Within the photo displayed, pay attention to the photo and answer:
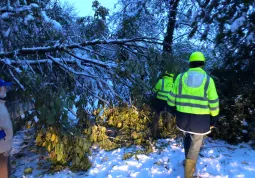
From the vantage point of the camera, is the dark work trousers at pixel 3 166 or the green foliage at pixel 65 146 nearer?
the dark work trousers at pixel 3 166

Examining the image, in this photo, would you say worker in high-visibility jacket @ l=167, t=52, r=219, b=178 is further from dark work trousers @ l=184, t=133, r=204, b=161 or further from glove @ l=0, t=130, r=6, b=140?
glove @ l=0, t=130, r=6, b=140

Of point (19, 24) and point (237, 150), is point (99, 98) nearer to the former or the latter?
point (19, 24)

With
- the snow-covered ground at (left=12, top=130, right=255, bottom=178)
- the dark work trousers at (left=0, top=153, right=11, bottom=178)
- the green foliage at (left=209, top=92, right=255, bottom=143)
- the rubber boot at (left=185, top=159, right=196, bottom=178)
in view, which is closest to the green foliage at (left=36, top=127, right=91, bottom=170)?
the snow-covered ground at (left=12, top=130, right=255, bottom=178)

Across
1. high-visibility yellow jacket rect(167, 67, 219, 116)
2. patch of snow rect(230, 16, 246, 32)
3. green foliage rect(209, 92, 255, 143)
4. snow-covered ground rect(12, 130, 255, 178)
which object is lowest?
snow-covered ground rect(12, 130, 255, 178)

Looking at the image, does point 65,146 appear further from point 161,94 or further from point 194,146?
point 161,94

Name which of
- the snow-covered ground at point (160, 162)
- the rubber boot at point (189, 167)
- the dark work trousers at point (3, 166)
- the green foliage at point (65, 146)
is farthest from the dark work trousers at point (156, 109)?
the dark work trousers at point (3, 166)

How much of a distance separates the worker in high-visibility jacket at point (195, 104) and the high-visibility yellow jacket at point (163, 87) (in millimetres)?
1874

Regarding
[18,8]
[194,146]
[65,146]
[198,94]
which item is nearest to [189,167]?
[194,146]

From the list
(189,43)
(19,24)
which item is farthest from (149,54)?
(19,24)

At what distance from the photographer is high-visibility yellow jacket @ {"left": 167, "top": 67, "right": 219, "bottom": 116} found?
3.21 metres

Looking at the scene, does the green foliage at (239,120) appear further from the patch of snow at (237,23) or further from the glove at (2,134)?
the glove at (2,134)

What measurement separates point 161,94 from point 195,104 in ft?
7.38

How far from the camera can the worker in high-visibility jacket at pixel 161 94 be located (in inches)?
210

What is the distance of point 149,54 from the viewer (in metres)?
4.55
